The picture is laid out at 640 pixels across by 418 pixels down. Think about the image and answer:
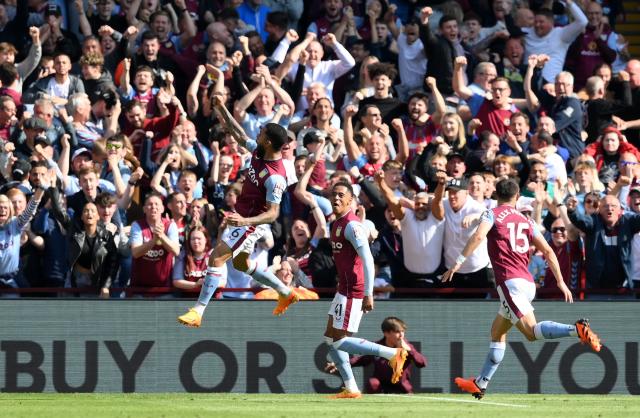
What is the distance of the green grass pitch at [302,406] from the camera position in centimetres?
1329

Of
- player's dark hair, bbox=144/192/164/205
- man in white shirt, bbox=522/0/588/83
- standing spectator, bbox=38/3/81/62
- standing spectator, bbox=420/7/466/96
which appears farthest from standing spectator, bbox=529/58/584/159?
standing spectator, bbox=38/3/81/62

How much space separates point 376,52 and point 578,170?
14.4ft

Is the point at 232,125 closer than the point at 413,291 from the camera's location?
Yes

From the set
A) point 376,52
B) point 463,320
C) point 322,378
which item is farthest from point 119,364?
point 376,52

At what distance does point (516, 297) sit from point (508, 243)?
0.56m

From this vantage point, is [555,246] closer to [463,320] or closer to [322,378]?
[463,320]

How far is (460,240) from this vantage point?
1731 cm

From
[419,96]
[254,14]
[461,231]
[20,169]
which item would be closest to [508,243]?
[461,231]

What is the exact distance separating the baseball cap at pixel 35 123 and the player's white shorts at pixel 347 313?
5453 mm

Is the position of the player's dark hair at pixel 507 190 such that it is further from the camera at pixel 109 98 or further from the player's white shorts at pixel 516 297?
the camera at pixel 109 98

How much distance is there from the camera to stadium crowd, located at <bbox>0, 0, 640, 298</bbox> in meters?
17.4

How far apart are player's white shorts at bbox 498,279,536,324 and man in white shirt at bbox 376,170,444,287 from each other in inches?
104

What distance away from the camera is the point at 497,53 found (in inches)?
875

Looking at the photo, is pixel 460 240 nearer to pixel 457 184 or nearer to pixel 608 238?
pixel 457 184
